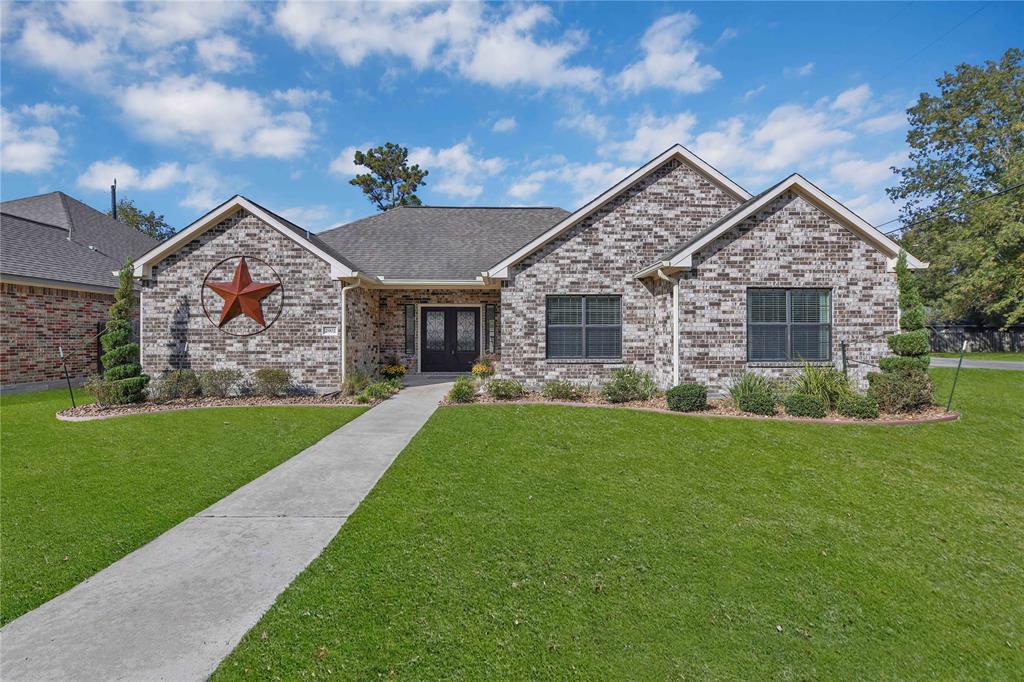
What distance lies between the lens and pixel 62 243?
54.8 feet

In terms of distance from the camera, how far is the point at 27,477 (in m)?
5.97

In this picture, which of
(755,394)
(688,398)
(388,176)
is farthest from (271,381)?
(388,176)

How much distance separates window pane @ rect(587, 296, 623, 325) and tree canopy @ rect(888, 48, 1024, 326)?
1107 inches

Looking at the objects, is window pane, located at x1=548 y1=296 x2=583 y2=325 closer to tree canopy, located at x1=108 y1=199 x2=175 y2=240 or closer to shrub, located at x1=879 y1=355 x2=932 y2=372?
shrub, located at x1=879 y1=355 x2=932 y2=372

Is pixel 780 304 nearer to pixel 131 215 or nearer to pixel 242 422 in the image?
pixel 242 422

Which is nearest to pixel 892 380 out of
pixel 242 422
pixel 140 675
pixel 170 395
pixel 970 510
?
pixel 970 510

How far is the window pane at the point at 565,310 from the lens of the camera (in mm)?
12273

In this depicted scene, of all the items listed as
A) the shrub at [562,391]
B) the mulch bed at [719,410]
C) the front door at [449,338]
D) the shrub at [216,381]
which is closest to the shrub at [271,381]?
the shrub at [216,381]

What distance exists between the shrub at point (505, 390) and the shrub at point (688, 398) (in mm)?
3673

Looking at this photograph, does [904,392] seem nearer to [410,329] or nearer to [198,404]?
[410,329]

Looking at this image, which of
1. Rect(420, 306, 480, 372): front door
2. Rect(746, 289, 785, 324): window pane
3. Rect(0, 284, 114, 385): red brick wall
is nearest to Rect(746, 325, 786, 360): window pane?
Rect(746, 289, 785, 324): window pane

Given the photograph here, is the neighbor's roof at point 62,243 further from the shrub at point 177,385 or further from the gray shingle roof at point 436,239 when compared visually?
the gray shingle roof at point 436,239

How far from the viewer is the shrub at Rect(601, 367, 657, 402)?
35.9ft

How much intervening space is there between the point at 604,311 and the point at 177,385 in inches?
436
